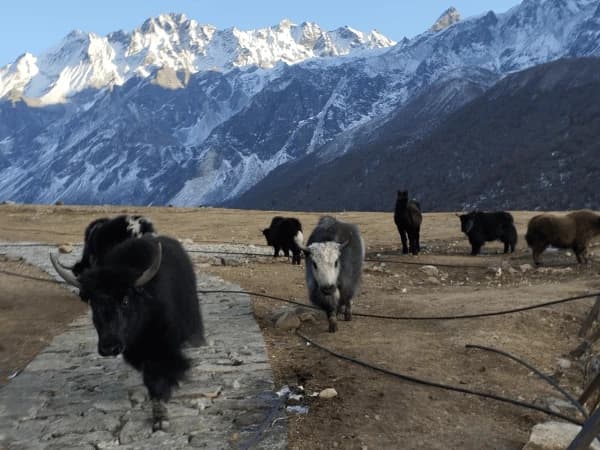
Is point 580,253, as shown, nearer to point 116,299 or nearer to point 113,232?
point 113,232

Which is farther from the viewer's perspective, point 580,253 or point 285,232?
point 285,232

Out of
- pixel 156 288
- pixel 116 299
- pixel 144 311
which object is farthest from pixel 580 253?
pixel 116 299

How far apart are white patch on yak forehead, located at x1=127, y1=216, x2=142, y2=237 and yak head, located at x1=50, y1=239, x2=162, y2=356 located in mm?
2460

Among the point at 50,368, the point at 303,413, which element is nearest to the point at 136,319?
the point at 303,413

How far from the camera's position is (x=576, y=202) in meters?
83.6

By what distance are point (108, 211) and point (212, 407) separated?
1640 inches

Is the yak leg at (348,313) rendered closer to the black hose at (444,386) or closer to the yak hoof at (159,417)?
the black hose at (444,386)

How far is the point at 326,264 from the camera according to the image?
26.7 feet

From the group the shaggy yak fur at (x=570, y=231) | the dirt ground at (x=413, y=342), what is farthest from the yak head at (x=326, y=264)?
the shaggy yak fur at (x=570, y=231)

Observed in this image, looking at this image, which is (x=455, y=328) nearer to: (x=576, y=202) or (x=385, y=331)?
(x=385, y=331)

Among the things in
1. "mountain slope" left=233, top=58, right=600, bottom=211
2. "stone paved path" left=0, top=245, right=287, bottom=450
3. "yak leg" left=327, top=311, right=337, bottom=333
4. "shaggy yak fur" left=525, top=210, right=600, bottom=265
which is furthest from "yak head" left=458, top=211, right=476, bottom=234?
"mountain slope" left=233, top=58, right=600, bottom=211

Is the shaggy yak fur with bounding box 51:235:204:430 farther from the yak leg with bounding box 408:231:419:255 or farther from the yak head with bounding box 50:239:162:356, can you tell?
the yak leg with bounding box 408:231:419:255

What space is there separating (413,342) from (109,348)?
402 cm

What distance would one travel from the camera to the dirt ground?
5117mm
